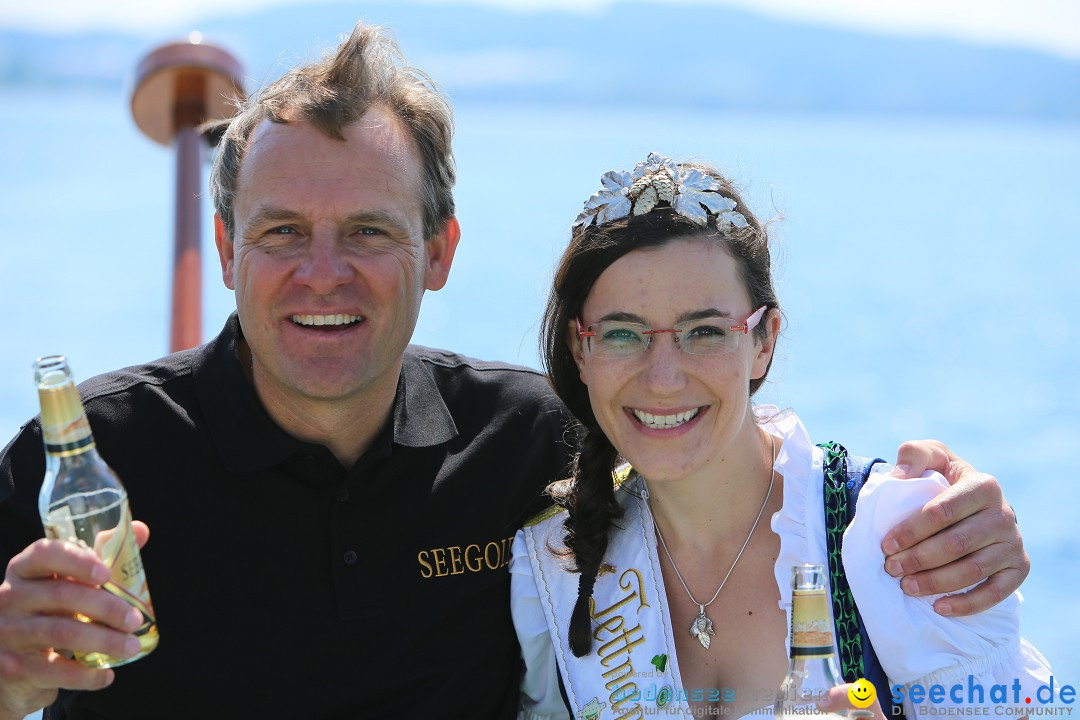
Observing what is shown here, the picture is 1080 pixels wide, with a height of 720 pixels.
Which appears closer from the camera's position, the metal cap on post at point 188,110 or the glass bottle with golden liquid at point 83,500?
the glass bottle with golden liquid at point 83,500

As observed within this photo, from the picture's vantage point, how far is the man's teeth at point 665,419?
8.20ft

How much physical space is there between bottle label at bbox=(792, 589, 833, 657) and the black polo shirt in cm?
107

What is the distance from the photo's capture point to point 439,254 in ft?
9.57

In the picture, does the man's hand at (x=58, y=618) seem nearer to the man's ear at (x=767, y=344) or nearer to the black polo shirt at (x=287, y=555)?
the black polo shirt at (x=287, y=555)

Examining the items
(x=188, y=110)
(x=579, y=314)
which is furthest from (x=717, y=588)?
(x=188, y=110)

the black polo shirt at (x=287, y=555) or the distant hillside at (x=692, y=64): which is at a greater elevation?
the distant hillside at (x=692, y=64)

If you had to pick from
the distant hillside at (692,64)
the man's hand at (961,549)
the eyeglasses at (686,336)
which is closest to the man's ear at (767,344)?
the eyeglasses at (686,336)

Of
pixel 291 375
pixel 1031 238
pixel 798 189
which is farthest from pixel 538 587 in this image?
pixel 798 189

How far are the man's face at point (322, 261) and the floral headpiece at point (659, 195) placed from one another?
458 millimetres

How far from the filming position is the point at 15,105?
56.9 m

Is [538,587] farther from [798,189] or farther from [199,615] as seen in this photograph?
[798,189]

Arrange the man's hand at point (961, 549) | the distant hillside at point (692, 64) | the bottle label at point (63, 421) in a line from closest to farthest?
the bottle label at point (63, 421), the man's hand at point (961, 549), the distant hillside at point (692, 64)

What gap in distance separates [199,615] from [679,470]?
1.09 m

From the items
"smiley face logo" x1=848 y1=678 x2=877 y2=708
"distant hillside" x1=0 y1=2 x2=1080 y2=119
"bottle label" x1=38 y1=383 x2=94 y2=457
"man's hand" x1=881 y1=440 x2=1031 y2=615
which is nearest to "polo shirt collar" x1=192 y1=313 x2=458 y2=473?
"bottle label" x1=38 y1=383 x2=94 y2=457
